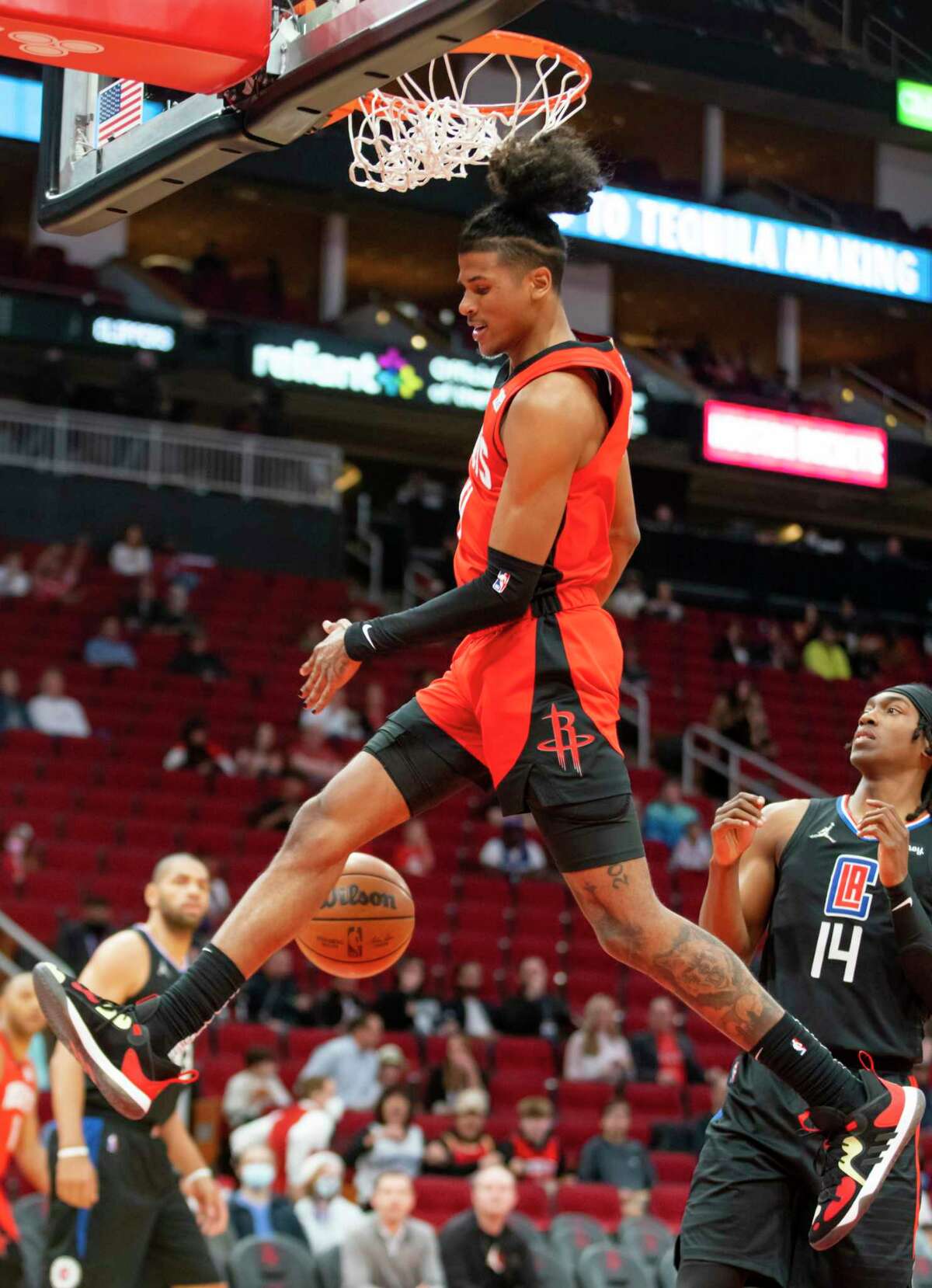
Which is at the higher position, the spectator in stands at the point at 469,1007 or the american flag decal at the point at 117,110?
the american flag decal at the point at 117,110

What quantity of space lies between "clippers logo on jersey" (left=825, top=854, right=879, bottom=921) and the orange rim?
91.9 inches

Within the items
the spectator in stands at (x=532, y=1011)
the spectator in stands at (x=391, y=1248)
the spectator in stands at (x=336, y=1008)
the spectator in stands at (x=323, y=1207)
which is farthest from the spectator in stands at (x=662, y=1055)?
the spectator in stands at (x=391, y=1248)

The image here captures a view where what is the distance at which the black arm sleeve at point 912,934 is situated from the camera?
4.98 m

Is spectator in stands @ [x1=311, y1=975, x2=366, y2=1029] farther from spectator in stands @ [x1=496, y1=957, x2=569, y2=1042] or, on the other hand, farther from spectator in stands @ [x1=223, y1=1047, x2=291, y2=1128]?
spectator in stands @ [x1=223, y1=1047, x2=291, y2=1128]

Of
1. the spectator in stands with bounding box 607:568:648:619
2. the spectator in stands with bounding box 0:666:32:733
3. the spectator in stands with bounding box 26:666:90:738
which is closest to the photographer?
the spectator in stands with bounding box 0:666:32:733

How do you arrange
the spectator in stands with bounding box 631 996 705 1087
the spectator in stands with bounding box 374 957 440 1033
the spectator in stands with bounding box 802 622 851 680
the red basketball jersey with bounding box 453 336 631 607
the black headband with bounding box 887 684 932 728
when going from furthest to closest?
the spectator in stands with bounding box 802 622 851 680
the spectator in stands with bounding box 631 996 705 1087
the spectator in stands with bounding box 374 957 440 1033
the black headband with bounding box 887 684 932 728
the red basketball jersey with bounding box 453 336 631 607

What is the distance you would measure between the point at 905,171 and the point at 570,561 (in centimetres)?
2464

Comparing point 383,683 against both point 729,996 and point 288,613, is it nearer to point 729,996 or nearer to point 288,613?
point 288,613

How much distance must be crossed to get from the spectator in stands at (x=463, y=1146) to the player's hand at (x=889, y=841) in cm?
703

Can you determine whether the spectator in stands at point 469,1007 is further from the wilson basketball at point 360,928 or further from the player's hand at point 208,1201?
the wilson basketball at point 360,928

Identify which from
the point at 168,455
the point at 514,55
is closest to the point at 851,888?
the point at 514,55

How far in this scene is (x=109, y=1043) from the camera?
4660 millimetres

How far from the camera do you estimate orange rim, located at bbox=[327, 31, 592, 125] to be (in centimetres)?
566

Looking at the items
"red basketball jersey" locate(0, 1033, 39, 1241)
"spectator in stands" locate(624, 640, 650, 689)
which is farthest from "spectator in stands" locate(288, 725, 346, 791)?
"red basketball jersey" locate(0, 1033, 39, 1241)
